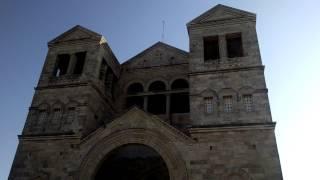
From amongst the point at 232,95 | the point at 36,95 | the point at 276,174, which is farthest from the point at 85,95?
the point at 276,174

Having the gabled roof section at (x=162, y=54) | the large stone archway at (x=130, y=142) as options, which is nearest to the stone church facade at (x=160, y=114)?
the large stone archway at (x=130, y=142)

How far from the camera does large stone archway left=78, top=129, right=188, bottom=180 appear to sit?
16.3m

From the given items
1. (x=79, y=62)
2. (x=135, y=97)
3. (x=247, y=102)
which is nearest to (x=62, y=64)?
(x=79, y=62)

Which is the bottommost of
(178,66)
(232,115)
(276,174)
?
(276,174)

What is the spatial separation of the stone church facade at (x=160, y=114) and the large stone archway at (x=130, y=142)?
5cm

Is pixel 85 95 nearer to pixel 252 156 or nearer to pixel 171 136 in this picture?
pixel 171 136

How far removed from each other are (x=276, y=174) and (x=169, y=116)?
782 centimetres

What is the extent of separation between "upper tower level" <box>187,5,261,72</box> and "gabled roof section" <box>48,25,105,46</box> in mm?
6036

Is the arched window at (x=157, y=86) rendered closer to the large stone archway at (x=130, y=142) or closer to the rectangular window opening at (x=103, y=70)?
the rectangular window opening at (x=103, y=70)

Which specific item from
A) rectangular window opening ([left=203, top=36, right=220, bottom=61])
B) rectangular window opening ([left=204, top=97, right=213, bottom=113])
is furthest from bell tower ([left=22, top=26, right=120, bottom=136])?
rectangular window opening ([left=204, top=97, right=213, bottom=113])

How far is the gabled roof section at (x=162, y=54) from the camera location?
23.4 m

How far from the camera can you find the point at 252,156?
1554 centimetres

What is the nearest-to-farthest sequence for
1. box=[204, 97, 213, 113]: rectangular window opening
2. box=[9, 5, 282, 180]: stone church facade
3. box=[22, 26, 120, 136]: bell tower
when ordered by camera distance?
1. box=[9, 5, 282, 180]: stone church facade
2. box=[204, 97, 213, 113]: rectangular window opening
3. box=[22, 26, 120, 136]: bell tower

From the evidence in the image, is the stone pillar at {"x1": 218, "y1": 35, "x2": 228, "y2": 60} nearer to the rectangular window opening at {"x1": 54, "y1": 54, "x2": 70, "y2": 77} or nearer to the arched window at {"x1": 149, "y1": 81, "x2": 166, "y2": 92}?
the arched window at {"x1": 149, "y1": 81, "x2": 166, "y2": 92}
